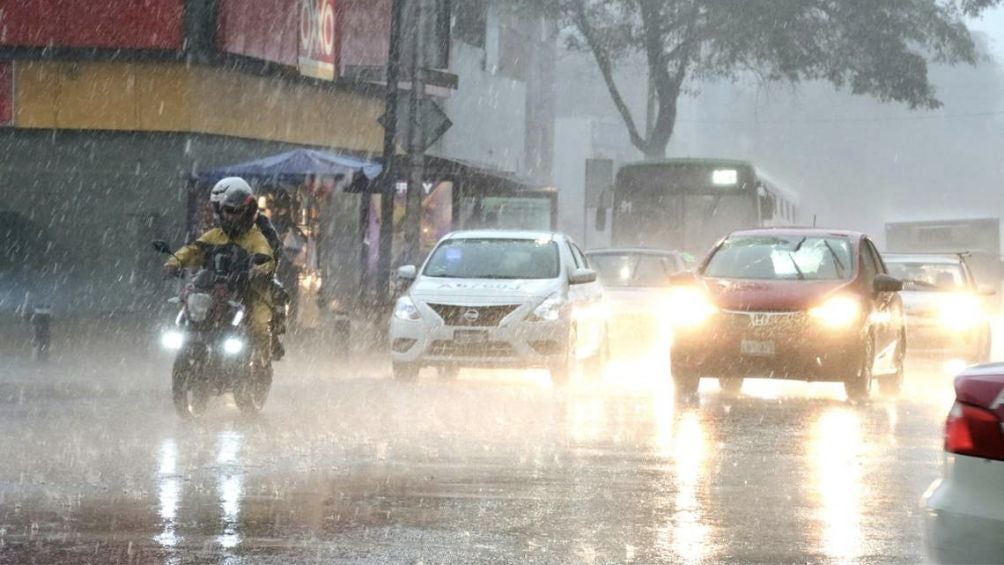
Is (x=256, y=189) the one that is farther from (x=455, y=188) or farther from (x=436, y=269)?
(x=436, y=269)

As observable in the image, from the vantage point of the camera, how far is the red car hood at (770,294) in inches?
688

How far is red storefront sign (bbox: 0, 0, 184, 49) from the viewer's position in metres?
28.1

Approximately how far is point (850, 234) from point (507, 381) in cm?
393

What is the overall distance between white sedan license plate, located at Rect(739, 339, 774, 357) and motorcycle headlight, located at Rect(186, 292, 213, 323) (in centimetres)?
530

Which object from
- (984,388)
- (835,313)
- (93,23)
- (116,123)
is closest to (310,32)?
(116,123)

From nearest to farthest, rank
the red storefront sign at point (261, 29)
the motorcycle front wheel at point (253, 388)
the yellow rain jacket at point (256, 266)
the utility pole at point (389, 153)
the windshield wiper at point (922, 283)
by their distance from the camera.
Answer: the yellow rain jacket at point (256, 266) < the motorcycle front wheel at point (253, 388) < the windshield wiper at point (922, 283) < the utility pole at point (389, 153) < the red storefront sign at point (261, 29)

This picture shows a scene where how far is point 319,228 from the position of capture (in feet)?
102

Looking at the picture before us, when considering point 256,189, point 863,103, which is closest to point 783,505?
point 256,189

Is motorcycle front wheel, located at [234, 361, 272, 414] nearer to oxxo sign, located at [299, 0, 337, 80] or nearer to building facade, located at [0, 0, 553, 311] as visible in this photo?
building facade, located at [0, 0, 553, 311]

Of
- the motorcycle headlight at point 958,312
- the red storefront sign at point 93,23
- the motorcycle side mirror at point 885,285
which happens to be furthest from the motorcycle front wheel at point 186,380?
the red storefront sign at point 93,23

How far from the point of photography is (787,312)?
687 inches

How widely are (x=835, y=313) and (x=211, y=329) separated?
5908 millimetres

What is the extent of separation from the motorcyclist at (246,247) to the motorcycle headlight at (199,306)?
0.41 meters

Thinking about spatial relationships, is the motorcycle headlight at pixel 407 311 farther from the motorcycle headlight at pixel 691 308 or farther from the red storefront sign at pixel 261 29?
the red storefront sign at pixel 261 29
